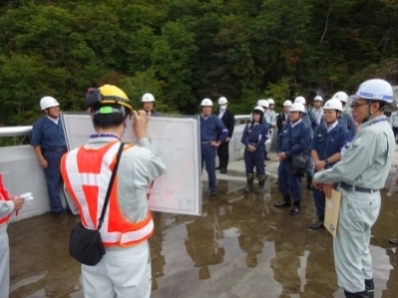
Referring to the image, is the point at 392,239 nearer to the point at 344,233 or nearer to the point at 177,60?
the point at 344,233

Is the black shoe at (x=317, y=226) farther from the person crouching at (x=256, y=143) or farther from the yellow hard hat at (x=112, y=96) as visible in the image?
the yellow hard hat at (x=112, y=96)

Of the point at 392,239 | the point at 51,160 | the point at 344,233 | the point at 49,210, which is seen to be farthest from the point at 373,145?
the point at 49,210

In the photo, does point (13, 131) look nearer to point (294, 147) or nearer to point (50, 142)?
point (50, 142)

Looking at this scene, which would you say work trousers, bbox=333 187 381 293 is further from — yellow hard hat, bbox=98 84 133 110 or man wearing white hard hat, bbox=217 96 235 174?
man wearing white hard hat, bbox=217 96 235 174

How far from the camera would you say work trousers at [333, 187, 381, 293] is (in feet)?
10.0

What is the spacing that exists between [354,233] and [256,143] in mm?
4119

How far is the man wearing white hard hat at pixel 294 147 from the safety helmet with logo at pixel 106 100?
13.9 ft

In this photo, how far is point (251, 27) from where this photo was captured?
25.8m

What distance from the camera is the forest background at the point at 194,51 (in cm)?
2277

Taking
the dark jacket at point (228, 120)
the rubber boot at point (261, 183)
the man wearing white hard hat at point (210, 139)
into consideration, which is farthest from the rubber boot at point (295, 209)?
the dark jacket at point (228, 120)

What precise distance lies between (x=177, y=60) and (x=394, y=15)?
47.2 feet

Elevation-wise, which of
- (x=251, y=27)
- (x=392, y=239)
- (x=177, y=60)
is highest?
(x=251, y=27)

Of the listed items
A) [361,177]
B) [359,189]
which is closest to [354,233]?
[359,189]

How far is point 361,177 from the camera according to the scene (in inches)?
119
